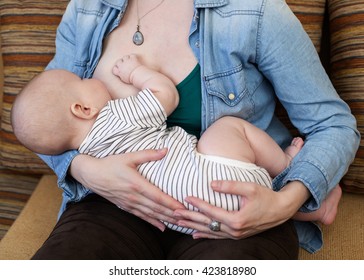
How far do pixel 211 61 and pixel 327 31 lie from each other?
60cm

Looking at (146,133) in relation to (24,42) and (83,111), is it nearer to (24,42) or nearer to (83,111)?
(83,111)

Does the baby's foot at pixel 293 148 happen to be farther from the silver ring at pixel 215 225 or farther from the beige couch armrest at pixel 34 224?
the beige couch armrest at pixel 34 224

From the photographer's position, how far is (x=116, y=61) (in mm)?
1268

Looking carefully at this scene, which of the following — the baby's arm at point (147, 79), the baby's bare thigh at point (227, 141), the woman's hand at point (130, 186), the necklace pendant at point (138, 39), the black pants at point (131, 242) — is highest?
the necklace pendant at point (138, 39)

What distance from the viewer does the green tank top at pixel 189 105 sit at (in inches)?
47.8

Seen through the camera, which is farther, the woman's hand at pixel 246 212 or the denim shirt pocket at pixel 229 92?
the denim shirt pocket at pixel 229 92

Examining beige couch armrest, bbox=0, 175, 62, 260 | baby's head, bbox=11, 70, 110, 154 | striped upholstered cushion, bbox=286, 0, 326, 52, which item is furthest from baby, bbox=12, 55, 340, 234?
striped upholstered cushion, bbox=286, 0, 326, 52

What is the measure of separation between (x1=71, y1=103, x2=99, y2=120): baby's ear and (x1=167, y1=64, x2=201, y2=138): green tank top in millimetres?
199

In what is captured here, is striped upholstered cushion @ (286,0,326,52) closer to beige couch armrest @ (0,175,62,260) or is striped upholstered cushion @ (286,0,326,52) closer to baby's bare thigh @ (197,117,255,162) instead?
baby's bare thigh @ (197,117,255,162)

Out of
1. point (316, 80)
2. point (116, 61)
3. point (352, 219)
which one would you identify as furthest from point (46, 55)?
point (352, 219)

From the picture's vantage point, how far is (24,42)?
1588 mm

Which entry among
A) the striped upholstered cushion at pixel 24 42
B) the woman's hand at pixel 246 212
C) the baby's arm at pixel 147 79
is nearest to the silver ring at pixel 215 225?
the woman's hand at pixel 246 212

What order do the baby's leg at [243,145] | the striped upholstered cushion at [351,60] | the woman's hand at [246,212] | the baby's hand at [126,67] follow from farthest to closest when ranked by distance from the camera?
the striped upholstered cushion at [351,60]
the baby's hand at [126,67]
the baby's leg at [243,145]
the woman's hand at [246,212]

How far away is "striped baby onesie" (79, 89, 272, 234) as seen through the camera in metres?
A: 1.04
